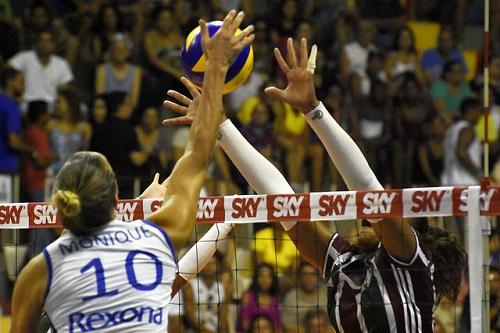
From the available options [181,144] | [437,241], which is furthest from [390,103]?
[437,241]

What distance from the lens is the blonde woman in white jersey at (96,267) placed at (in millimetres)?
3779

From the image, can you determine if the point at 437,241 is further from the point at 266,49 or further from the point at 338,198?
the point at 266,49

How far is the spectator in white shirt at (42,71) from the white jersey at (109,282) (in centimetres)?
862

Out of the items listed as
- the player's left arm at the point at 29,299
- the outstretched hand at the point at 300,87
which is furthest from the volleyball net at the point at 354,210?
the outstretched hand at the point at 300,87

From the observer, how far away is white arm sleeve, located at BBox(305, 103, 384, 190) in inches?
191

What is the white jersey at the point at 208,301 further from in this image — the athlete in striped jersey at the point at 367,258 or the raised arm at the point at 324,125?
the raised arm at the point at 324,125

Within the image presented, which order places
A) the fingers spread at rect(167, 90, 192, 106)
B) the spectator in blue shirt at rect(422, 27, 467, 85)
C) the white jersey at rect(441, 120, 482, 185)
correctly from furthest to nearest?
the spectator in blue shirt at rect(422, 27, 467, 85), the white jersey at rect(441, 120, 482, 185), the fingers spread at rect(167, 90, 192, 106)

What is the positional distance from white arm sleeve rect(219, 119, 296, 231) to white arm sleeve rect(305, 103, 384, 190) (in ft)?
1.47

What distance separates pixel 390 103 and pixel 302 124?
1400mm

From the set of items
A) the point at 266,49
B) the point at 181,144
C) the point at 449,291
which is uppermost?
the point at 266,49

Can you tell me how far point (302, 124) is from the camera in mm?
12930

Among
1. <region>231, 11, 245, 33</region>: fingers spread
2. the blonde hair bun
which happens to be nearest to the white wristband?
<region>231, 11, 245, 33</region>: fingers spread

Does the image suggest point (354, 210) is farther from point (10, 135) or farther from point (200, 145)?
point (10, 135)

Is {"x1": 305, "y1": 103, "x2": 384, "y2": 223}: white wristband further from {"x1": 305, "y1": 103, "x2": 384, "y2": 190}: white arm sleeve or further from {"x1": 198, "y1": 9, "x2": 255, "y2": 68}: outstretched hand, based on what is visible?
{"x1": 198, "y1": 9, "x2": 255, "y2": 68}: outstretched hand
